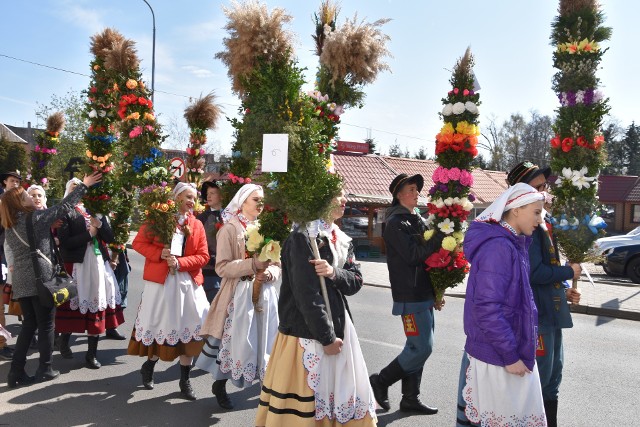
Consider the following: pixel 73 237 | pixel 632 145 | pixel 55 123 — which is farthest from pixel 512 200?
pixel 632 145

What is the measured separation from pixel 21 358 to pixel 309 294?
11.5ft

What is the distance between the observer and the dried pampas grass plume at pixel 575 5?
5164 millimetres

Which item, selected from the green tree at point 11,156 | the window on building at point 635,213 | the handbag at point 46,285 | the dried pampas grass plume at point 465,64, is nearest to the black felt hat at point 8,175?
the handbag at point 46,285

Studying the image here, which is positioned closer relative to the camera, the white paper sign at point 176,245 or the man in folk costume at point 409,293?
the man in folk costume at point 409,293

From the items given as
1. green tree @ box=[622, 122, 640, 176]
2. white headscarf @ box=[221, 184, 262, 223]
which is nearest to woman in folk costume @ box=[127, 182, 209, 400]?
white headscarf @ box=[221, 184, 262, 223]

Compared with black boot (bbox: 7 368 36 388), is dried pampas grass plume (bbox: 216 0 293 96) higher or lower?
higher

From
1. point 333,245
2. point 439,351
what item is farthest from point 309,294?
point 439,351

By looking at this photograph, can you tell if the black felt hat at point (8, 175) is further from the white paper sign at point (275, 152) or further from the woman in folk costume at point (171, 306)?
the white paper sign at point (275, 152)

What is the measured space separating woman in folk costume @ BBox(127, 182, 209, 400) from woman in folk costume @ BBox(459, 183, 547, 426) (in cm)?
287

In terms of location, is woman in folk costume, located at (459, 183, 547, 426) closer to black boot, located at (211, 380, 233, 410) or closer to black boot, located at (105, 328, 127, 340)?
black boot, located at (211, 380, 233, 410)

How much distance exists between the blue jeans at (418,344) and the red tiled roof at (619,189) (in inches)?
1742

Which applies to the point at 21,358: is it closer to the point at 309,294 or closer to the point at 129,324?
the point at 129,324

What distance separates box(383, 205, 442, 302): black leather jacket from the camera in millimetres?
4656

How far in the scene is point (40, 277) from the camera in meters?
5.28
